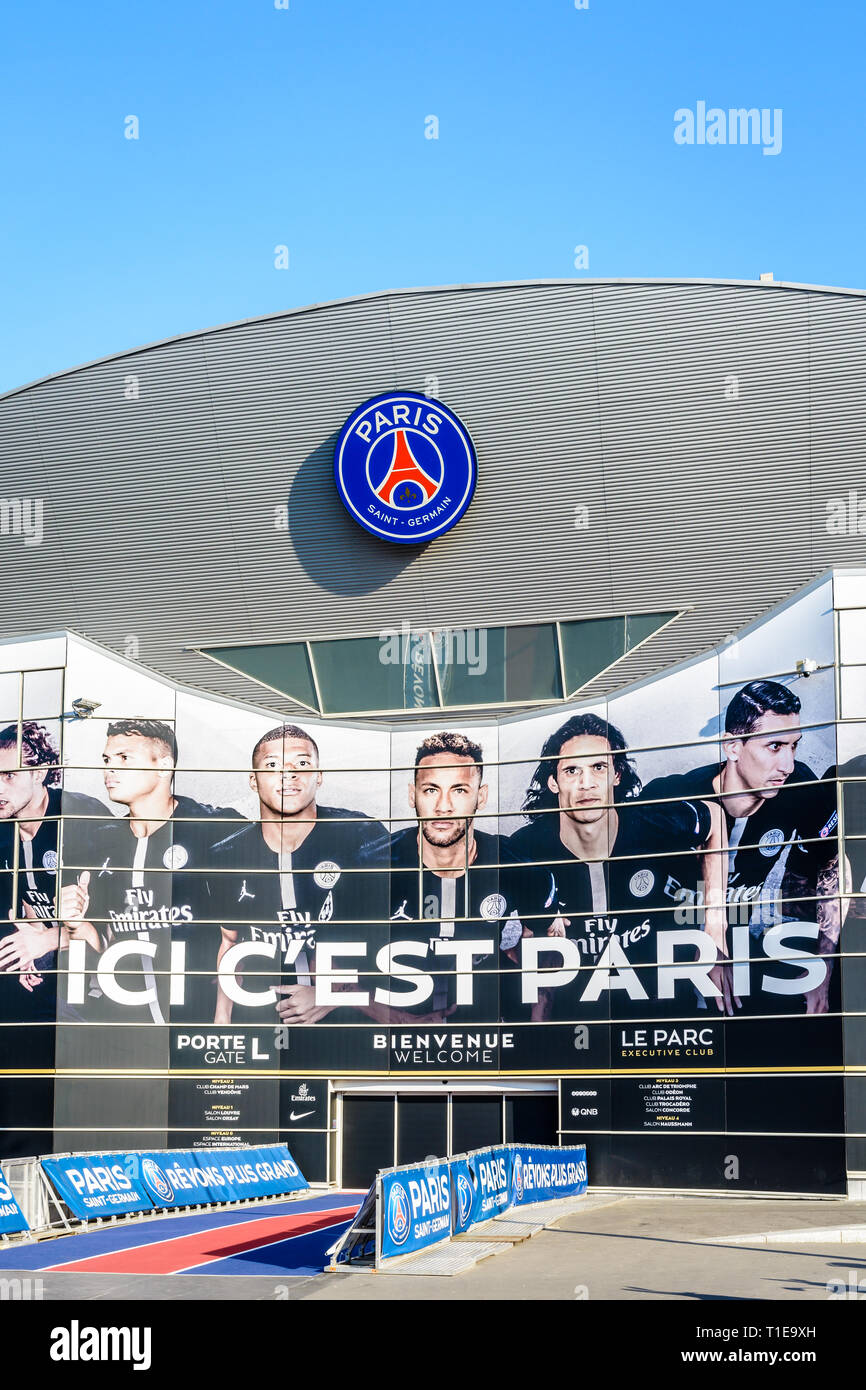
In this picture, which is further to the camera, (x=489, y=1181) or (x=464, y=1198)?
(x=489, y=1181)

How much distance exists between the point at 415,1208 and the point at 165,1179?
9.18 metres

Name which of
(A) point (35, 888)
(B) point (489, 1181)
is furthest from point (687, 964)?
(A) point (35, 888)

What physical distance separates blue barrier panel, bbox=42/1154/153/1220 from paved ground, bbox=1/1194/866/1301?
5.10m

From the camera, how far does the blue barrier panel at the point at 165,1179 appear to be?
2609 centimetres

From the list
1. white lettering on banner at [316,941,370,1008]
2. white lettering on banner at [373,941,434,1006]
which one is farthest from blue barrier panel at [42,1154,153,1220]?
white lettering on banner at [373,941,434,1006]

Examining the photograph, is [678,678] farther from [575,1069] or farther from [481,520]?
[575,1069]

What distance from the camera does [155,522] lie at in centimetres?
4009

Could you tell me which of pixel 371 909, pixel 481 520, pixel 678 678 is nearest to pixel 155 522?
pixel 481 520

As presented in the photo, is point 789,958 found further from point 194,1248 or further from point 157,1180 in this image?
point 194,1248

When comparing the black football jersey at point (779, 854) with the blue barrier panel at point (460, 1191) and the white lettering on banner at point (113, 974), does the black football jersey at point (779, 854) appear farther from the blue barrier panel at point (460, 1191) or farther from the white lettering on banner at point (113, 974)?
the white lettering on banner at point (113, 974)

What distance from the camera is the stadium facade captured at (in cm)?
3516

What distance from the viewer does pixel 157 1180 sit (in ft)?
93.0

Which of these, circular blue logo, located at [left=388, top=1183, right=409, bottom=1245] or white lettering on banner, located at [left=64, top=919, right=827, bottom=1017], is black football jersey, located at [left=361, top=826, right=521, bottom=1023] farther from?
circular blue logo, located at [left=388, top=1183, right=409, bottom=1245]
